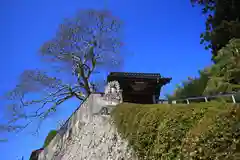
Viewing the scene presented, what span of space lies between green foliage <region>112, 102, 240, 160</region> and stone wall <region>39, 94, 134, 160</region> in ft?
2.42

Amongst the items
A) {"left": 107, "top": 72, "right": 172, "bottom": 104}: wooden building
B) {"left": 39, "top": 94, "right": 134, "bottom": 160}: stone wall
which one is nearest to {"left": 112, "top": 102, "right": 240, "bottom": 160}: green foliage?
{"left": 39, "top": 94, "right": 134, "bottom": 160}: stone wall

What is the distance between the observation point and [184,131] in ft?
16.8

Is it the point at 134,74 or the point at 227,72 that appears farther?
the point at 134,74

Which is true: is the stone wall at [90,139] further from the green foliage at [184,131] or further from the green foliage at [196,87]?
the green foliage at [196,87]

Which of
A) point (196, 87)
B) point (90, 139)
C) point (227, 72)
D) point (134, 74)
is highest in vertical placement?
point (134, 74)

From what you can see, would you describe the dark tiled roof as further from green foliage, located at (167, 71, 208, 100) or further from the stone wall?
the stone wall

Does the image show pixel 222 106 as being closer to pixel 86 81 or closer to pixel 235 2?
pixel 235 2

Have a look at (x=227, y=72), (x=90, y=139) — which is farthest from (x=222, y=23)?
(x=90, y=139)

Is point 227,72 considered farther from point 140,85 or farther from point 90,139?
point 90,139

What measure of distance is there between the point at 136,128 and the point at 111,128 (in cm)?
191

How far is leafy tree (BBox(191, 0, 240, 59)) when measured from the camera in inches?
490

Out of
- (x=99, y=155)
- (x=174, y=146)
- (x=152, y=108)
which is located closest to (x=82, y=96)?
(x=99, y=155)

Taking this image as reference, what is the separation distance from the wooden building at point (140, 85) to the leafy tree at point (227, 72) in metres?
3.50

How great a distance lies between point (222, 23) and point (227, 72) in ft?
11.6
